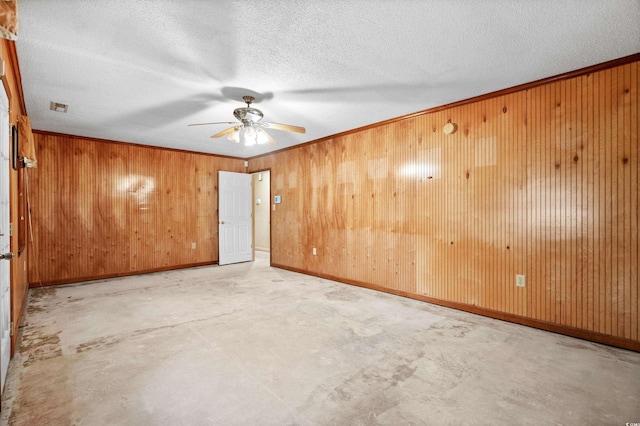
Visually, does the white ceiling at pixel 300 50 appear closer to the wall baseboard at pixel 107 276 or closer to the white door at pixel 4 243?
the white door at pixel 4 243

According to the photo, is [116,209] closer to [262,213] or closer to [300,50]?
[262,213]

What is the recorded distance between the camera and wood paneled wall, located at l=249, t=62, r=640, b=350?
8.70 ft

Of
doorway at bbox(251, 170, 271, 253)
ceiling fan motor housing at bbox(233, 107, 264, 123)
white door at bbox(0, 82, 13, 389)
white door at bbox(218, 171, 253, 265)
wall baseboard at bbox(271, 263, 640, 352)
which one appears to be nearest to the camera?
white door at bbox(0, 82, 13, 389)

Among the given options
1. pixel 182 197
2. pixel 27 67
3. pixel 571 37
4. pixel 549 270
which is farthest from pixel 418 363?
pixel 182 197

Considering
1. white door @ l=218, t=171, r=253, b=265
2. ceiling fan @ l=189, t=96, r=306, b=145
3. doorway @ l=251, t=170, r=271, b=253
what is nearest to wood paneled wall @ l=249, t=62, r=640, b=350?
ceiling fan @ l=189, t=96, r=306, b=145

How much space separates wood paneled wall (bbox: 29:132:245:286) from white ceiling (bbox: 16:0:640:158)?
4.95ft

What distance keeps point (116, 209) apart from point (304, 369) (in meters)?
4.99

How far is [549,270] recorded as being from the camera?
2.98 m

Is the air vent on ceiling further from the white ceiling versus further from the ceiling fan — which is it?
the ceiling fan

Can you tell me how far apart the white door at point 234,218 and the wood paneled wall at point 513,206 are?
9.51ft

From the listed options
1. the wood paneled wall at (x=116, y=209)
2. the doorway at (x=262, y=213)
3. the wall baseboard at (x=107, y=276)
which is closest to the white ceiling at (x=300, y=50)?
the wood paneled wall at (x=116, y=209)

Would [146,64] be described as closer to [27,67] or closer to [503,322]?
[27,67]

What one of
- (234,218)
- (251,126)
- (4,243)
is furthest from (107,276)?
(251,126)

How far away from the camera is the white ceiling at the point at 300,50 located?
6.59ft
